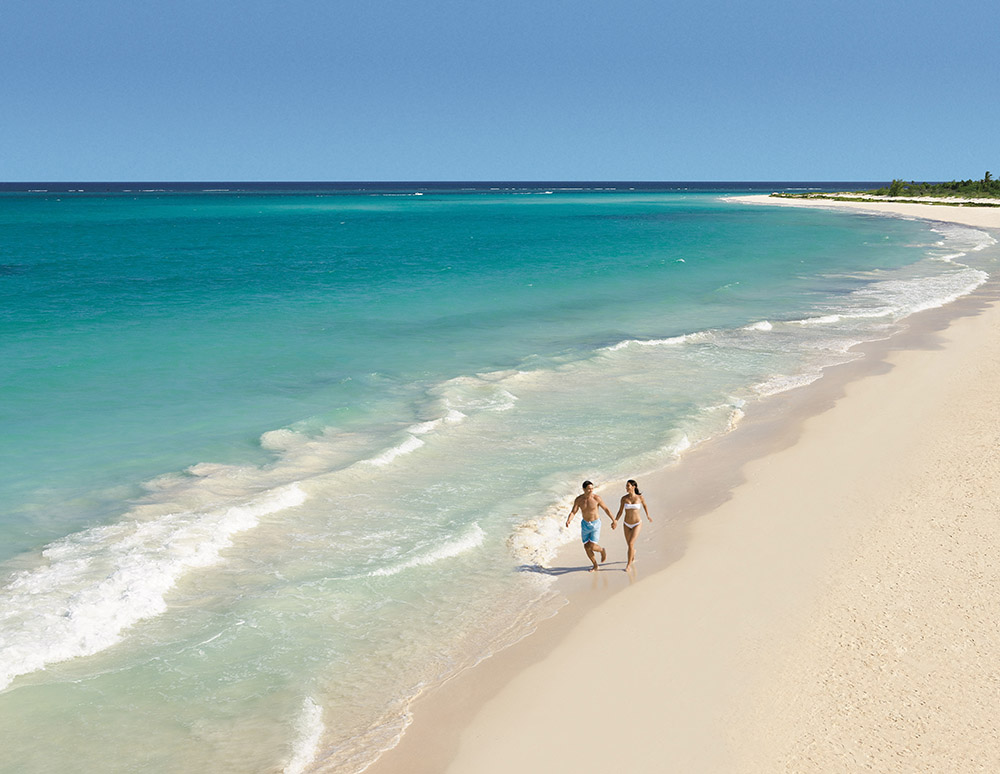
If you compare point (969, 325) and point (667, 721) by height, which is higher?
point (969, 325)

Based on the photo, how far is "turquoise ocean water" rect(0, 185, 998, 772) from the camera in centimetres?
888

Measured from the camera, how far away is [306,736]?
813 cm

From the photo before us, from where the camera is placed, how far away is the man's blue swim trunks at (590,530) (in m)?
11.4

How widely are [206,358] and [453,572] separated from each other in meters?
15.3

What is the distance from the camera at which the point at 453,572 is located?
37.8 ft

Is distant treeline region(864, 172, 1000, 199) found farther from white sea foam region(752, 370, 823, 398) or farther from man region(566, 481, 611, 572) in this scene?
man region(566, 481, 611, 572)

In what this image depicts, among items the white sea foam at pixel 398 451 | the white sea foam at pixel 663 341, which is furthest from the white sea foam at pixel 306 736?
the white sea foam at pixel 663 341

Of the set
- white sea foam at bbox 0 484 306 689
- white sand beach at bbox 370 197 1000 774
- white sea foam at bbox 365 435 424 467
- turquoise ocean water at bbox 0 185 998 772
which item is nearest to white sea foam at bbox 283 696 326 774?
turquoise ocean water at bbox 0 185 998 772

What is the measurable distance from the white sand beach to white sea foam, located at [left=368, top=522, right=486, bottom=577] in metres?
1.60

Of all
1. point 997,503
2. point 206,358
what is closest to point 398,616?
point 997,503

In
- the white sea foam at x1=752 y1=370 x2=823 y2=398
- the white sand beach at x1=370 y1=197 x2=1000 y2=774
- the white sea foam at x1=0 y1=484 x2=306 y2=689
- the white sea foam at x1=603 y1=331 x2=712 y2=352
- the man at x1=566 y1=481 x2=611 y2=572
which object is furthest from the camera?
the white sea foam at x1=603 y1=331 x2=712 y2=352

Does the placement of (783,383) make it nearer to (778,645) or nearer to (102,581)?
(778,645)

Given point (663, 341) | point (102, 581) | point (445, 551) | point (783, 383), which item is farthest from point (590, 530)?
point (663, 341)

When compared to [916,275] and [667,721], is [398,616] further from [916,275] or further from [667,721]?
[916,275]
